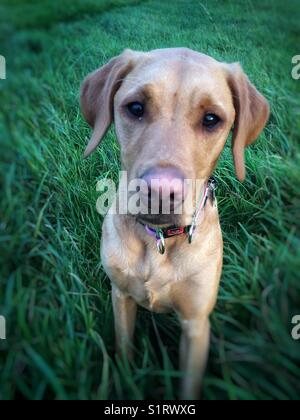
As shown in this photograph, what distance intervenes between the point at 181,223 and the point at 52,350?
1.11 meters

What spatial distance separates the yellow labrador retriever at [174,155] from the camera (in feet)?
9.34

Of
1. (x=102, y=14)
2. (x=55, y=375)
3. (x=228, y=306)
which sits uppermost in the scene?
(x=102, y=14)

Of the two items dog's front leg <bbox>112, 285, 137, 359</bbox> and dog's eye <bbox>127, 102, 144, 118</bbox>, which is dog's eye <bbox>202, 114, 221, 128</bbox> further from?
dog's front leg <bbox>112, 285, 137, 359</bbox>

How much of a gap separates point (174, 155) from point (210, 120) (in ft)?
1.57

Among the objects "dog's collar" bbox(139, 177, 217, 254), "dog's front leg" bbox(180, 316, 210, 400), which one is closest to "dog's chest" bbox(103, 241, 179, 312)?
"dog's collar" bbox(139, 177, 217, 254)

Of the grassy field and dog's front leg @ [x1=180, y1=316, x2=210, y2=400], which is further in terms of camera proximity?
dog's front leg @ [x1=180, y1=316, x2=210, y2=400]

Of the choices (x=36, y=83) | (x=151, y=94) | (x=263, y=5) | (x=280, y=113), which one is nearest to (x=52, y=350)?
(x=151, y=94)

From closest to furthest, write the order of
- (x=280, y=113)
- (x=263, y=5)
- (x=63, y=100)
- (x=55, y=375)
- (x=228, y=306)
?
(x=55, y=375) → (x=228, y=306) → (x=263, y=5) → (x=280, y=113) → (x=63, y=100)

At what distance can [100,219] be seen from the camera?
409 centimetres

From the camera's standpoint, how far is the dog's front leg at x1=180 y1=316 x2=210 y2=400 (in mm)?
2910

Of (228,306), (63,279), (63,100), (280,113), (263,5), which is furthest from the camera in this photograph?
(63,100)

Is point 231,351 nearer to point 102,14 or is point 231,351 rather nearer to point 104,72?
point 104,72

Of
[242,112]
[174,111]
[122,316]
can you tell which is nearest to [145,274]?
[122,316]

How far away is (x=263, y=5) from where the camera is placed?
3.68 metres
